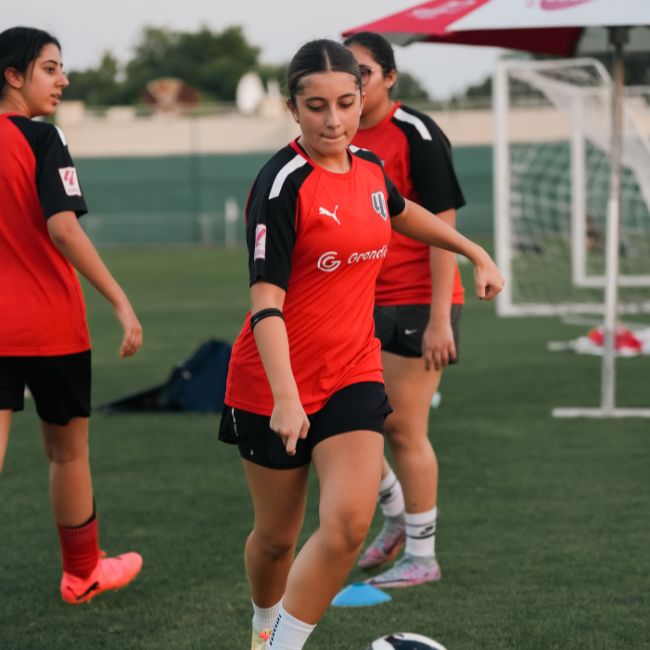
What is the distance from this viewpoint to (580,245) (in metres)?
17.3

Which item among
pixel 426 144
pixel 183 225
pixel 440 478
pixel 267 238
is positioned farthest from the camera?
pixel 183 225

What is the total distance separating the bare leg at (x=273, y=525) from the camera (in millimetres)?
3773

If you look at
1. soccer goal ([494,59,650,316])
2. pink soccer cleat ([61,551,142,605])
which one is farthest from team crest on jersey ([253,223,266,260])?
soccer goal ([494,59,650,316])

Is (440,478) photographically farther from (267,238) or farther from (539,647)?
(267,238)

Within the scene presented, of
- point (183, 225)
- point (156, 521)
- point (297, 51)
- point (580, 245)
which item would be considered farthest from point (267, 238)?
point (183, 225)

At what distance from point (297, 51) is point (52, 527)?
125 inches

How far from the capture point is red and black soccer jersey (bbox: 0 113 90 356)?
442 centimetres

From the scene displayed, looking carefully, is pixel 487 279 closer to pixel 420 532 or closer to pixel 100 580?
pixel 420 532

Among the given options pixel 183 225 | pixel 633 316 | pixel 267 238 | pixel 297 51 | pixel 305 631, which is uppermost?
pixel 297 51

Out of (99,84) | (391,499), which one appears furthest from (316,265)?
(99,84)

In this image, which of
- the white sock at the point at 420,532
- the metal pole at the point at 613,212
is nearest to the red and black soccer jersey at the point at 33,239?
the white sock at the point at 420,532

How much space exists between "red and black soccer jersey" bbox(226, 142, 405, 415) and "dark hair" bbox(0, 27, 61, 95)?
47.7 inches

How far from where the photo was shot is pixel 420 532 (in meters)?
5.11

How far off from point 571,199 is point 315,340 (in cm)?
1771
